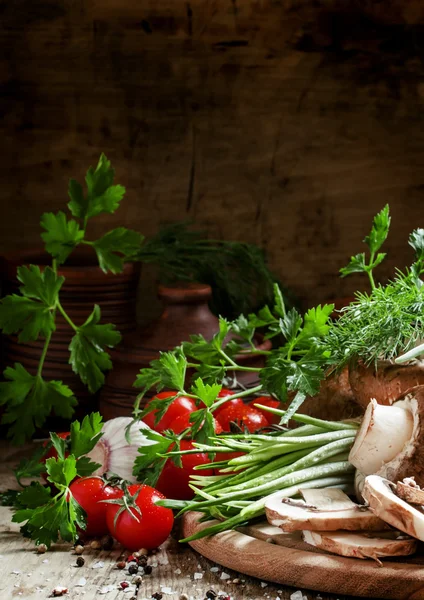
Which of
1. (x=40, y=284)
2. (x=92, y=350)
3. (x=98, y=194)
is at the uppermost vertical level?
(x=98, y=194)

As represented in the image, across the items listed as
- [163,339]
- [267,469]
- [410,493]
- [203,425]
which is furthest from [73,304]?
[410,493]

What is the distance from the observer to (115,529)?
1.21 meters

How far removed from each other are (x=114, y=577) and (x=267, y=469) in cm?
26

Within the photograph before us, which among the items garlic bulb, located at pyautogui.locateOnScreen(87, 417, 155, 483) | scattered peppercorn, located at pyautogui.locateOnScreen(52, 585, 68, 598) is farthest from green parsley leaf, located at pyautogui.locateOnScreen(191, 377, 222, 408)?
scattered peppercorn, located at pyautogui.locateOnScreen(52, 585, 68, 598)

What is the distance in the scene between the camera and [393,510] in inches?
42.3

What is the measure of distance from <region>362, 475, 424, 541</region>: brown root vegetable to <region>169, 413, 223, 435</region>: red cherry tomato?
1.15ft

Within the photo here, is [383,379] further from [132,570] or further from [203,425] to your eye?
[132,570]

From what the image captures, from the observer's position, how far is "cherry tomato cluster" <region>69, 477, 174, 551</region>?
3.94 ft

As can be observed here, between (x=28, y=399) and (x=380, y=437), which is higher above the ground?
(x=380, y=437)

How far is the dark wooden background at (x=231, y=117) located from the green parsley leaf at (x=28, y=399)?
0.58 m

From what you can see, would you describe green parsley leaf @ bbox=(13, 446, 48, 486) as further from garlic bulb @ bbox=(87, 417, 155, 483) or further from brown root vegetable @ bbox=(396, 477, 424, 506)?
brown root vegetable @ bbox=(396, 477, 424, 506)

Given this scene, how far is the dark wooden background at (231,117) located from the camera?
77.6 inches

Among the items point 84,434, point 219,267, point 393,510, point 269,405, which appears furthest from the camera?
point 219,267

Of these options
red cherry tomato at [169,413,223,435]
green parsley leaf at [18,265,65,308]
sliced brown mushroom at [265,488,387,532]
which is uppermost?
green parsley leaf at [18,265,65,308]
